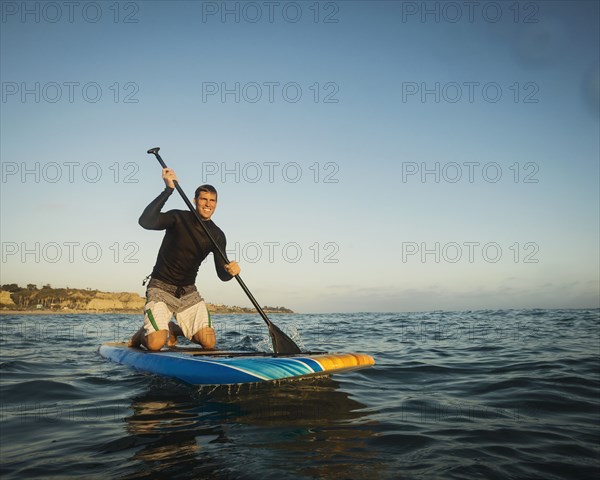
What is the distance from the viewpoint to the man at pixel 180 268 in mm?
6359

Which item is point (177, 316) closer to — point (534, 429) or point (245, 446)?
point (245, 446)

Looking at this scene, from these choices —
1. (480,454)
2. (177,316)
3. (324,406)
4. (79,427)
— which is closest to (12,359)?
(177,316)

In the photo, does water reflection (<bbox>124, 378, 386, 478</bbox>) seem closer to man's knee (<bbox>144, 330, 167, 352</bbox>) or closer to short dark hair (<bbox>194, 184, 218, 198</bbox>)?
man's knee (<bbox>144, 330, 167, 352</bbox>)

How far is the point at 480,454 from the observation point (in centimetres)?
Answer: 303

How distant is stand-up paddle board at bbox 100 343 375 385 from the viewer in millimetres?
4723

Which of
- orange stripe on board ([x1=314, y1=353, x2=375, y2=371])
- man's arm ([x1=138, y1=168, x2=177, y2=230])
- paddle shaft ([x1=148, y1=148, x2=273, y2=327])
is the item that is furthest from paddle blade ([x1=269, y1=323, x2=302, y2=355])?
man's arm ([x1=138, y1=168, x2=177, y2=230])

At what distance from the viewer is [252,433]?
137 inches

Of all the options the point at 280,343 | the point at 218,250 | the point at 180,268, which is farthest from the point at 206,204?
the point at 280,343

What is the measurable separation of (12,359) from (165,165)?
481 centimetres

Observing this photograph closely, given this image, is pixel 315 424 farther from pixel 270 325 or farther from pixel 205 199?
pixel 205 199

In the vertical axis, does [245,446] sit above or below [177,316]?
below

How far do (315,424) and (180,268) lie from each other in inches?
140

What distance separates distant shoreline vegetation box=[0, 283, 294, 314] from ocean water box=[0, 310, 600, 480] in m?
67.2

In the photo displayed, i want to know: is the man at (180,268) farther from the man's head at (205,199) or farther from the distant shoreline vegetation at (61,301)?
the distant shoreline vegetation at (61,301)
